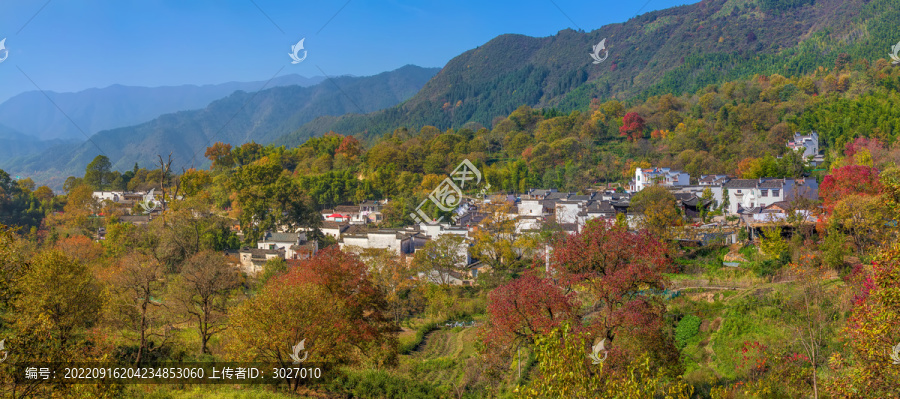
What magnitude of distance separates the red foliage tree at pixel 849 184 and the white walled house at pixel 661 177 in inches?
460

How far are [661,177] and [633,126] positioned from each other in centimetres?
1634

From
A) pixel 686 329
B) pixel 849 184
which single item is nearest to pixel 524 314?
pixel 686 329

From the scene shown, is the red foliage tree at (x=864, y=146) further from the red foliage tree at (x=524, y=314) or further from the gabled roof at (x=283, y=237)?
the gabled roof at (x=283, y=237)

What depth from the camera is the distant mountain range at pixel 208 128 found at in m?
99.7

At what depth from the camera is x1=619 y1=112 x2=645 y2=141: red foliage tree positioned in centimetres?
4906

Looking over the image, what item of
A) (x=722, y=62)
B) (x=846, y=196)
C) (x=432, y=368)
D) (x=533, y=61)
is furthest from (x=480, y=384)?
(x=533, y=61)

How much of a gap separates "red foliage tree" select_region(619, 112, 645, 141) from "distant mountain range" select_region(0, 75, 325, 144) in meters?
123

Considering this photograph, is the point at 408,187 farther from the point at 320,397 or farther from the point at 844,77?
the point at 844,77

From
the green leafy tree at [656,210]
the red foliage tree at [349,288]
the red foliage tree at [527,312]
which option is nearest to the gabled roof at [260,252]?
the red foliage tree at [349,288]

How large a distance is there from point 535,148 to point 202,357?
3685cm

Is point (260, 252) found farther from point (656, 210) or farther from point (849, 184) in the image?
point (849, 184)

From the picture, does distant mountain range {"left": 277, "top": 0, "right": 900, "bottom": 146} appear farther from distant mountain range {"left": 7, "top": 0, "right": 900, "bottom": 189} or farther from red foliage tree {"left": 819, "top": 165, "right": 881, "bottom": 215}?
red foliage tree {"left": 819, "top": 165, "right": 881, "bottom": 215}

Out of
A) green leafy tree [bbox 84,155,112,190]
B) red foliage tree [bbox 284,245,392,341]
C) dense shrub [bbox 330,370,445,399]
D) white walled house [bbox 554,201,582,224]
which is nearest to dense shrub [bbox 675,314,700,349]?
dense shrub [bbox 330,370,445,399]

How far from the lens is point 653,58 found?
345 feet
